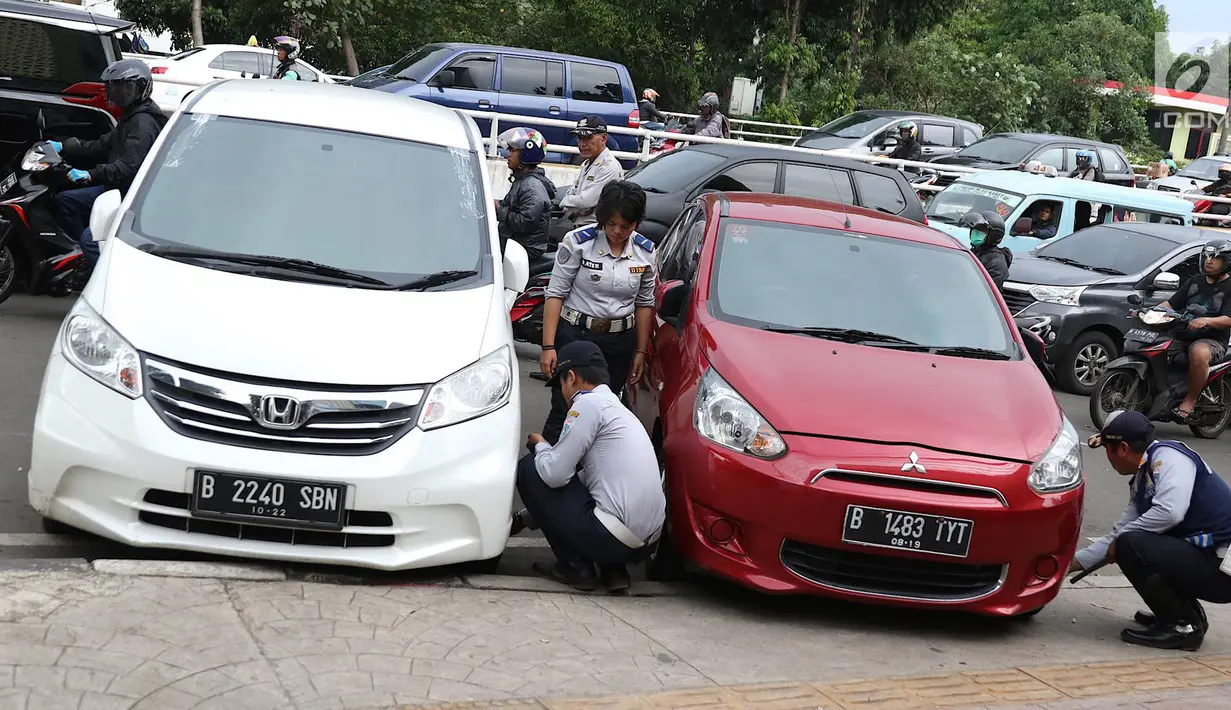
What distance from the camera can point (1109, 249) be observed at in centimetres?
1403

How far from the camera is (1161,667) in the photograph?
18.7 feet

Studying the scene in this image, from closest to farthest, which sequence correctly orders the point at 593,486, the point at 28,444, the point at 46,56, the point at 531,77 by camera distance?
the point at 593,486, the point at 28,444, the point at 46,56, the point at 531,77

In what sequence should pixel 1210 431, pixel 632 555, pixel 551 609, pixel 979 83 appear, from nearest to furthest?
1. pixel 551 609
2. pixel 632 555
3. pixel 1210 431
4. pixel 979 83

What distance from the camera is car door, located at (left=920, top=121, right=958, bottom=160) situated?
80.0 ft

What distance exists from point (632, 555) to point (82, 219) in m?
5.96

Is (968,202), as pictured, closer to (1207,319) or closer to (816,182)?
(816,182)

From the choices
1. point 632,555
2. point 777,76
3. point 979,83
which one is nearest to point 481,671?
point 632,555

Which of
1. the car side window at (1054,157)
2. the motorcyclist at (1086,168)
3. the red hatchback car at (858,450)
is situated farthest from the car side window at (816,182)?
the car side window at (1054,157)

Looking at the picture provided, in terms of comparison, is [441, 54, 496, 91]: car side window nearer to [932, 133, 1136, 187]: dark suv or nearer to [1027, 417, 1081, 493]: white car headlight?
[932, 133, 1136, 187]: dark suv

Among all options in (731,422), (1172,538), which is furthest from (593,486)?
(1172,538)

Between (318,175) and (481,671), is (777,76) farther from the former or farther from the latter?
(481,671)

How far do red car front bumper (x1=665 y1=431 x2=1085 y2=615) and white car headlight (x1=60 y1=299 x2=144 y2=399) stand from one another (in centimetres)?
228

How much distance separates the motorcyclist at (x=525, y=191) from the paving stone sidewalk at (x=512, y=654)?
13.6ft

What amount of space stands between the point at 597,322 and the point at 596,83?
49.2ft
